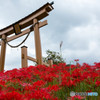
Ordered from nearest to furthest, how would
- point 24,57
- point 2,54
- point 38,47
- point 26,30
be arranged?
point 24,57 → point 38,47 → point 26,30 → point 2,54

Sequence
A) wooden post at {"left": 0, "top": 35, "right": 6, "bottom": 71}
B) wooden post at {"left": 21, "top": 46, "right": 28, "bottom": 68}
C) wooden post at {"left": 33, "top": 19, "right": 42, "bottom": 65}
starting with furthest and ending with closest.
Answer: wooden post at {"left": 0, "top": 35, "right": 6, "bottom": 71}, wooden post at {"left": 33, "top": 19, "right": 42, "bottom": 65}, wooden post at {"left": 21, "top": 46, "right": 28, "bottom": 68}

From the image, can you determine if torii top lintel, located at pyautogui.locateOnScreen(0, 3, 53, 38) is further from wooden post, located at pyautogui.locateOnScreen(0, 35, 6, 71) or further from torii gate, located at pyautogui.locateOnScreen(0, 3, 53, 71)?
wooden post, located at pyautogui.locateOnScreen(0, 35, 6, 71)

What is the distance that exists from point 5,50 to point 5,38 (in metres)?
0.82

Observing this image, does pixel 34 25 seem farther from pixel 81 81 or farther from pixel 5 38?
pixel 81 81

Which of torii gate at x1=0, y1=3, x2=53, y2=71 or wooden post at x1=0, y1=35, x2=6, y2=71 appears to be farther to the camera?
wooden post at x1=0, y1=35, x2=6, y2=71

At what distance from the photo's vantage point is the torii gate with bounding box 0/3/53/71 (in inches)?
303

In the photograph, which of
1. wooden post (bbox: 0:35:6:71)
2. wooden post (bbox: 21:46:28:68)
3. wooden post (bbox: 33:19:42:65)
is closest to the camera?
wooden post (bbox: 21:46:28:68)

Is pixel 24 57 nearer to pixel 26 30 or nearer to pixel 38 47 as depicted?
pixel 38 47

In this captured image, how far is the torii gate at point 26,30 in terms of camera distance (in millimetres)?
7703

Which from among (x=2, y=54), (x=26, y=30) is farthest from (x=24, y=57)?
(x=2, y=54)

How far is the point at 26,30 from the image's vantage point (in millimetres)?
9070

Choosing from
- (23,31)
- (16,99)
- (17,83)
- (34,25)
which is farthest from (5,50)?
A: (16,99)

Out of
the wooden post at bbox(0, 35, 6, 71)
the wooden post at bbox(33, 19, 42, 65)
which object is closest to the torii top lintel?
the wooden post at bbox(33, 19, 42, 65)

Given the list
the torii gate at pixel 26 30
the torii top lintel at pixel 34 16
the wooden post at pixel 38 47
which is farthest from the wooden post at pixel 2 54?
the wooden post at pixel 38 47
